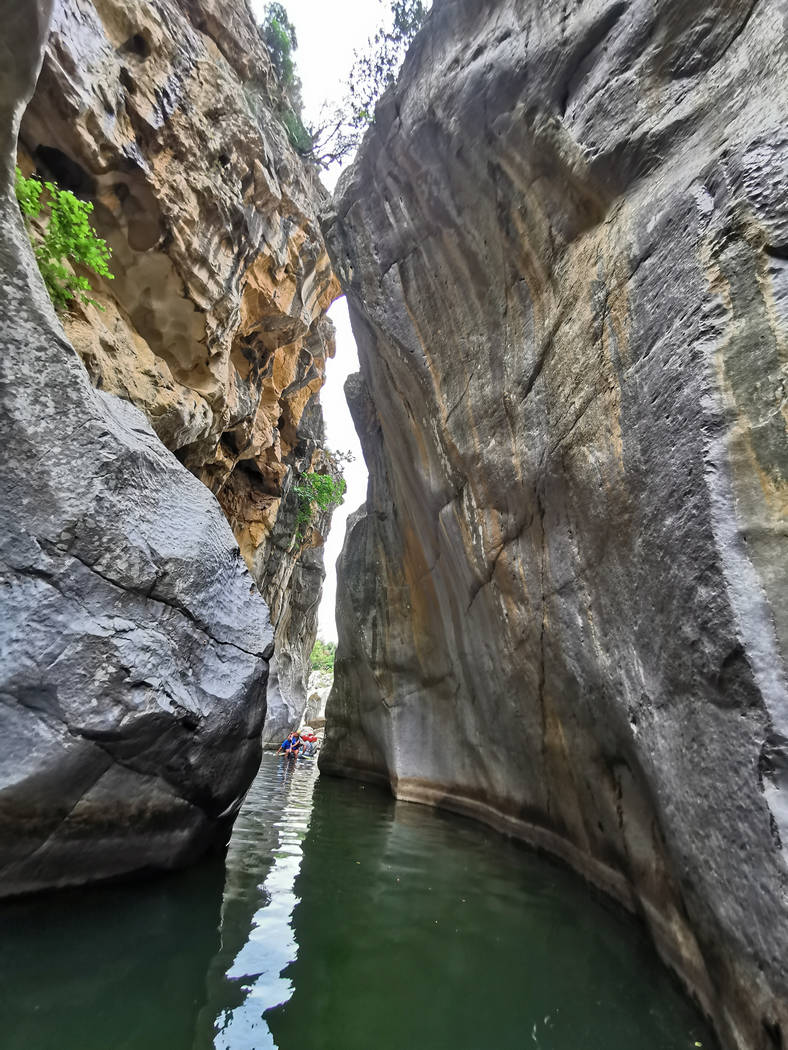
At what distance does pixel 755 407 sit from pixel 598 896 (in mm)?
4264

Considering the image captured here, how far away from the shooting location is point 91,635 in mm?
4379

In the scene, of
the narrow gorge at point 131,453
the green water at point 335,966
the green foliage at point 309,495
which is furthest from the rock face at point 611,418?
the green foliage at point 309,495

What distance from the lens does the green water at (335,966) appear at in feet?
8.89

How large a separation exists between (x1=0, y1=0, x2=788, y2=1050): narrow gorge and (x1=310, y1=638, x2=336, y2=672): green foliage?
4069 centimetres

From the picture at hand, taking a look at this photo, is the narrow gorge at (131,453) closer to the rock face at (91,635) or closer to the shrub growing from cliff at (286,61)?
the rock face at (91,635)

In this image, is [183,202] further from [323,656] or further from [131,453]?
[323,656]

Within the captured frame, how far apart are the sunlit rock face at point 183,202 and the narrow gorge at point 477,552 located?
8 centimetres

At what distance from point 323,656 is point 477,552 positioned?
45.7 metres

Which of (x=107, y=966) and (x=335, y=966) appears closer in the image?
(x=107, y=966)

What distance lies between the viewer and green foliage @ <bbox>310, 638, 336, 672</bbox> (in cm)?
4925

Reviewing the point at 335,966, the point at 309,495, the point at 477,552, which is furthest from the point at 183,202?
the point at 309,495

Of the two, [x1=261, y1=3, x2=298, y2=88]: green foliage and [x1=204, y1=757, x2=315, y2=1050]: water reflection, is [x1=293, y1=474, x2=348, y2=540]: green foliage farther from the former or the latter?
[x1=204, y1=757, x2=315, y2=1050]: water reflection

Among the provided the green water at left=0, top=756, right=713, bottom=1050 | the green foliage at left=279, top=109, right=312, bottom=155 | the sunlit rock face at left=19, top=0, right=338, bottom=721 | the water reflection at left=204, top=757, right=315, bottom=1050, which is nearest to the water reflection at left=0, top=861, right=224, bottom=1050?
the green water at left=0, top=756, right=713, bottom=1050

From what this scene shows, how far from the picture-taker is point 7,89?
4074 millimetres
